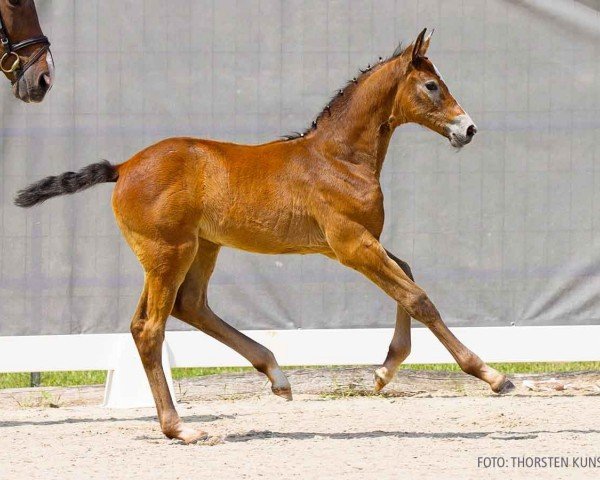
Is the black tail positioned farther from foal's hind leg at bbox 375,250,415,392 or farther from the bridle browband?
A: foal's hind leg at bbox 375,250,415,392

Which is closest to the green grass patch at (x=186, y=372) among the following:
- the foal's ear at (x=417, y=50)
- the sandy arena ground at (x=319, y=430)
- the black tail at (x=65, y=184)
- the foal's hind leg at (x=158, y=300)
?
the sandy arena ground at (x=319, y=430)

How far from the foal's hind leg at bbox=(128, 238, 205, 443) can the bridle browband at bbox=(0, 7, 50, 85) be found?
1013 millimetres

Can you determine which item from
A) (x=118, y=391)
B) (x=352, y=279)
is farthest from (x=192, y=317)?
(x=352, y=279)

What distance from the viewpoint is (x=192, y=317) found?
6285 millimetres

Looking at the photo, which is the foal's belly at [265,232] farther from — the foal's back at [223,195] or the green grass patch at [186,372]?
the green grass patch at [186,372]

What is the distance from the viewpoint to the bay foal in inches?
229

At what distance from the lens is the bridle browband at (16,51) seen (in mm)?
5934

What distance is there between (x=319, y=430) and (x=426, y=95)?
68.1 inches

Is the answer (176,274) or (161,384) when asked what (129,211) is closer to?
(176,274)

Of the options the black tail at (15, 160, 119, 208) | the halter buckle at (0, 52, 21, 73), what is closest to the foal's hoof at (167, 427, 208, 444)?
the black tail at (15, 160, 119, 208)

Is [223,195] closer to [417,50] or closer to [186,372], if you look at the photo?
[417,50]

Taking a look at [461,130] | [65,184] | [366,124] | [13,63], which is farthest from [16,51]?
[461,130]

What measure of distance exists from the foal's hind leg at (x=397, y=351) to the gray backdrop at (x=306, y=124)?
4.77 ft

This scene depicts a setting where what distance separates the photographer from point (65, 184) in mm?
6043
